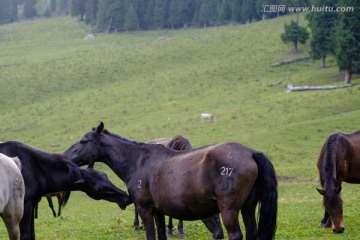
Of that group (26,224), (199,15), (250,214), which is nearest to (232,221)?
(250,214)

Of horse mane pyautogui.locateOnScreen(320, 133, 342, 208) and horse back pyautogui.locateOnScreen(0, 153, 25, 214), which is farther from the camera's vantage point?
horse mane pyautogui.locateOnScreen(320, 133, 342, 208)

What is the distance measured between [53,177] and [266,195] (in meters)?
4.75

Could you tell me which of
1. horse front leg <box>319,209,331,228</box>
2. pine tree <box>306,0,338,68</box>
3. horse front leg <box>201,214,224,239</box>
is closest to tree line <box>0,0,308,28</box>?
pine tree <box>306,0,338,68</box>

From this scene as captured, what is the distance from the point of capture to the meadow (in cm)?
2017

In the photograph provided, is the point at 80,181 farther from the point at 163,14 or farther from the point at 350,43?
the point at 163,14

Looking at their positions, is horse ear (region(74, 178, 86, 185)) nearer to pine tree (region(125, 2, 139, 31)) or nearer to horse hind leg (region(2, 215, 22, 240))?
horse hind leg (region(2, 215, 22, 240))

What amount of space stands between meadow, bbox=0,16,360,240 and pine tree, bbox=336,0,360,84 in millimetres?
1435

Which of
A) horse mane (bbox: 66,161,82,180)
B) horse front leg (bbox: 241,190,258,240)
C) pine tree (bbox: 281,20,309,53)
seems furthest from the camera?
pine tree (bbox: 281,20,309,53)

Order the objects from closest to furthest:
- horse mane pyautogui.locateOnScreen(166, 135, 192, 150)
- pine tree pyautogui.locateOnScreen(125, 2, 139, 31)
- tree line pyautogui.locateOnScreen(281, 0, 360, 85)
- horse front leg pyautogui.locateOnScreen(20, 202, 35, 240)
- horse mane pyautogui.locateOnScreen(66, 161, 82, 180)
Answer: horse front leg pyautogui.locateOnScreen(20, 202, 35, 240)
horse mane pyautogui.locateOnScreen(66, 161, 82, 180)
horse mane pyautogui.locateOnScreen(166, 135, 192, 150)
tree line pyautogui.locateOnScreen(281, 0, 360, 85)
pine tree pyautogui.locateOnScreen(125, 2, 139, 31)

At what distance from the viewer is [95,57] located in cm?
7450

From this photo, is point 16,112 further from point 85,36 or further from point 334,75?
point 85,36

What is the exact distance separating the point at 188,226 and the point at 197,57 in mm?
57409

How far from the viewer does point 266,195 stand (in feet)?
33.0

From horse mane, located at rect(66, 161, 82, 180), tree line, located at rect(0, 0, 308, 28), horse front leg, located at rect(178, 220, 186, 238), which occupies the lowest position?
tree line, located at rect(0, 0, 308, 28)
